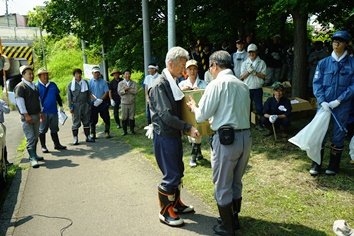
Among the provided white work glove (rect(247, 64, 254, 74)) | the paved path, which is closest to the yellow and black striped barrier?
the paved path

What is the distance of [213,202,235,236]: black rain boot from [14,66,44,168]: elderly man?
4.53 meters

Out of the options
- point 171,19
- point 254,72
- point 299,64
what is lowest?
point 254,72

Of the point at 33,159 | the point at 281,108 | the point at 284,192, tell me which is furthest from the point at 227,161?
the point at 33,159

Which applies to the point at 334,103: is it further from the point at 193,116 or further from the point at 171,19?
the point at 171,19

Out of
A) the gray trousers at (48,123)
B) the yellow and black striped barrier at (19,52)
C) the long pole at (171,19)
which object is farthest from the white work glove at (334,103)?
the yellow and black striped barrier at (19,52)

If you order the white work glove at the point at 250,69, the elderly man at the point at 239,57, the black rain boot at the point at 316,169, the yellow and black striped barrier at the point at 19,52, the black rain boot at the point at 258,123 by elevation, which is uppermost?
the yellow and black striped barrier at the point at 19,52

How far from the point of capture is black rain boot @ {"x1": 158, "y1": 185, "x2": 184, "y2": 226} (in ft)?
13.8

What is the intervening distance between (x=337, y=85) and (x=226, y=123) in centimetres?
259

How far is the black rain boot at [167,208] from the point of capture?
4195 millimetres

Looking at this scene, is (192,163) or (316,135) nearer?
(316,135)

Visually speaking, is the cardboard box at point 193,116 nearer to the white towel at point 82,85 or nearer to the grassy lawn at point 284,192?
the grassy lawn at point 284,192

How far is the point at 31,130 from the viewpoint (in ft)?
23.1

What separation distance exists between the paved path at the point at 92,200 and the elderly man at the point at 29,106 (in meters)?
0.57

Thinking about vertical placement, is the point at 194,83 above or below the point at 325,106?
above
